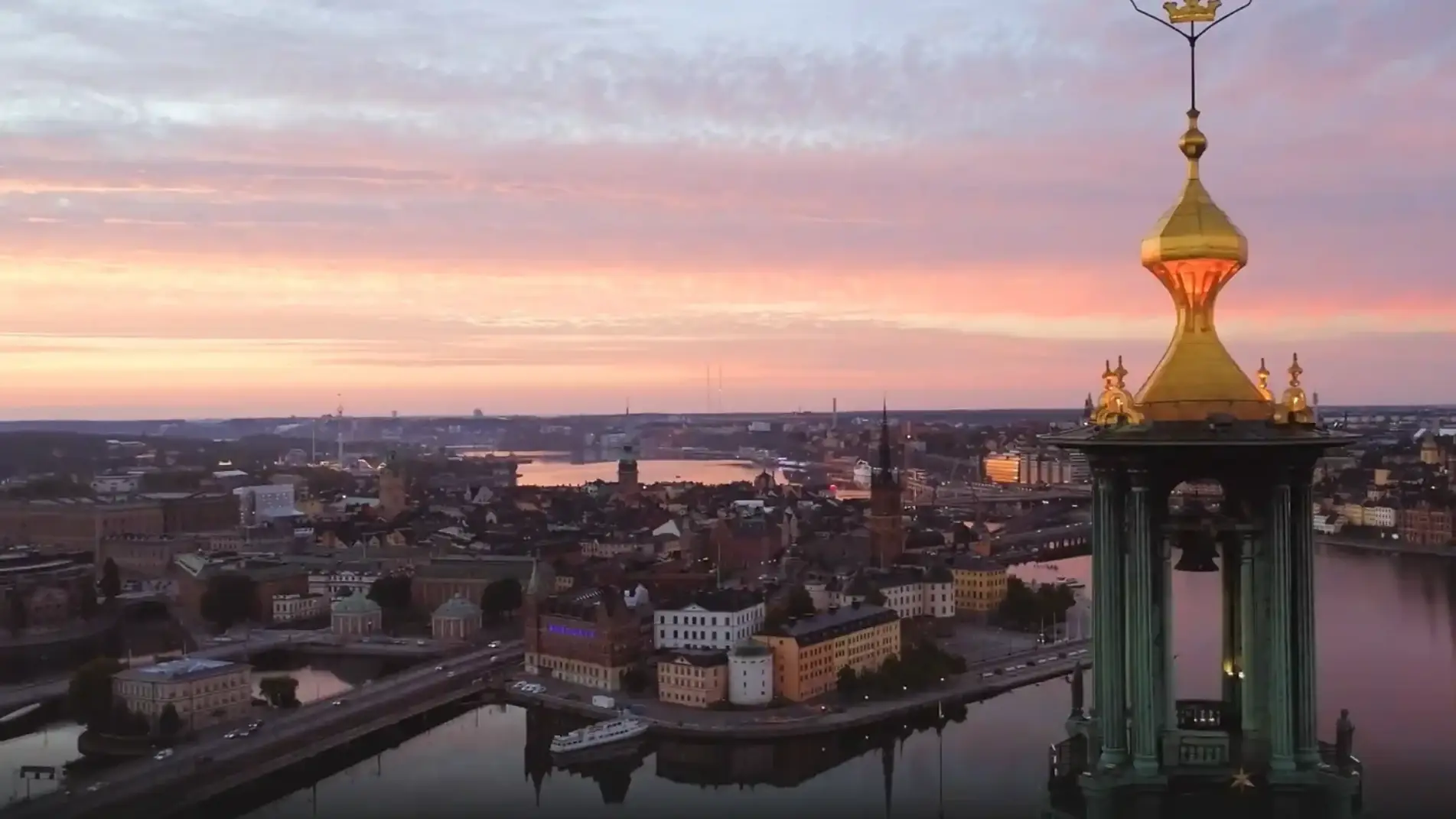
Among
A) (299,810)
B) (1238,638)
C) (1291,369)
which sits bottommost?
(299,810)

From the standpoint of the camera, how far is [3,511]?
41.6m

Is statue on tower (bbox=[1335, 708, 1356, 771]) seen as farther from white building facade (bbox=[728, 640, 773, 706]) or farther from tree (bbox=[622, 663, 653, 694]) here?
tree (bbox=[622, 663, 653, 694])

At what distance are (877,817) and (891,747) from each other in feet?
10.8

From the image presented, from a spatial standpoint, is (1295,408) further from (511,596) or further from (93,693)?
(511,596)

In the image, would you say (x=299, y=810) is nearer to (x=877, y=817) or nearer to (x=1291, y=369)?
(x=877, y=817)

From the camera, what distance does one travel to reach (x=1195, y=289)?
2.54 meters

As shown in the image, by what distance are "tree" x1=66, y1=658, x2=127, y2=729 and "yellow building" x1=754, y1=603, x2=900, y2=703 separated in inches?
367

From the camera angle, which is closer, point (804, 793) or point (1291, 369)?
point (1291, 369)

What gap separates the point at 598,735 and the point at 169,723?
5795 mm

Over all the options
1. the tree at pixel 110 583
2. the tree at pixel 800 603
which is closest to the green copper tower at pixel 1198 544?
the tree at pixel 800 603

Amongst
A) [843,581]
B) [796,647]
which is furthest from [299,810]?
[843,581]

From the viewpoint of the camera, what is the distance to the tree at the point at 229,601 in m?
28.1

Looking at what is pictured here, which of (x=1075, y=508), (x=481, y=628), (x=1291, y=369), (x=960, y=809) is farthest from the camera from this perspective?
(x=1075, y=508)

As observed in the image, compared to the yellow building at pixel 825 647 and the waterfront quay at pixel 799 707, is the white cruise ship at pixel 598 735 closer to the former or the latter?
the waterfront quay at pixel 799 707
